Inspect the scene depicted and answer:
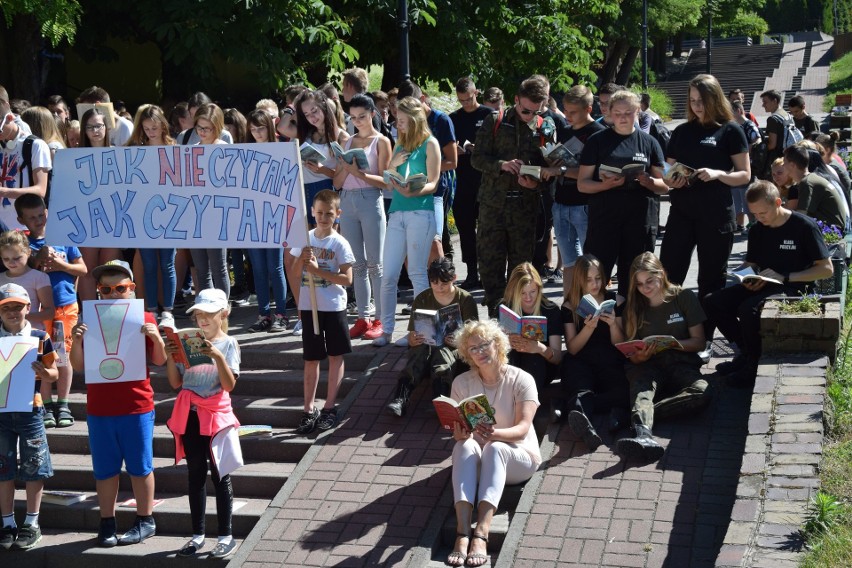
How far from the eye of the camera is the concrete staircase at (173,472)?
804 centimetres

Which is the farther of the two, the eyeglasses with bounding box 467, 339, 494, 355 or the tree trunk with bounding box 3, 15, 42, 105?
the tree trunk with bounding box 3, 15, 42, 105

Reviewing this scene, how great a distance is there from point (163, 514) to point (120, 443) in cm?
69

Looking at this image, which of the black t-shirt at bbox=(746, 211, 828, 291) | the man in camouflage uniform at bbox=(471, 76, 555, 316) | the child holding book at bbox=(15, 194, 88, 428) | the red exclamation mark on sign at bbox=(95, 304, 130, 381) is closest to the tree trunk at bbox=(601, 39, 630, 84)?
the man in camouflage uniform at bbox=(471, 76, 555, 316)

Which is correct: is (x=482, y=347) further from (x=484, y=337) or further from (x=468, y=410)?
(x=468, y=410)

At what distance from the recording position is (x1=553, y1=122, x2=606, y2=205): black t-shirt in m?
10.1

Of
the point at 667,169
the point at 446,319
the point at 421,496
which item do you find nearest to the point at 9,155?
the point at 446,319

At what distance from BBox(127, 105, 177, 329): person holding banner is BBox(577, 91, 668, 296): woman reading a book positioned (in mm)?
3694

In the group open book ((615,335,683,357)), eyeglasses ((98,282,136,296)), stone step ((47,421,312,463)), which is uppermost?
eyeglasses ((98,282,136,296))

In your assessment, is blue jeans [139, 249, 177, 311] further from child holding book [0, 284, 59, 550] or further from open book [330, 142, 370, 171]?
child holding book [0, 284, 59, 550]

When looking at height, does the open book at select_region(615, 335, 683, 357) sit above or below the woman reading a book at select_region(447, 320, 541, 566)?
above

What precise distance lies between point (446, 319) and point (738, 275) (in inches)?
86.2

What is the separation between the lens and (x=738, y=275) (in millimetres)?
8594

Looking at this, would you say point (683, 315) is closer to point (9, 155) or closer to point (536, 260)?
point (536, 260)

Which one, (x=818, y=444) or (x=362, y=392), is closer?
(x=818, y=444)
